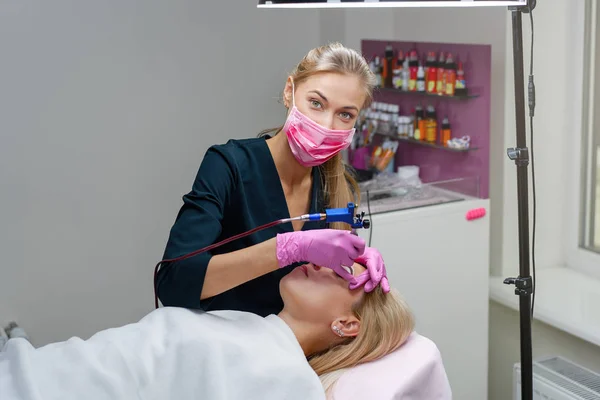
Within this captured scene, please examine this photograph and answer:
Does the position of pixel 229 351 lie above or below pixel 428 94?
below

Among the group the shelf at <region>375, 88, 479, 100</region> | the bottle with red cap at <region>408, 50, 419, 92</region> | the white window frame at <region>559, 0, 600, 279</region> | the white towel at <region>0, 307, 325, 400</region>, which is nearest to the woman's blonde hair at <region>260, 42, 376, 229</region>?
the white towel at <region>0, 307, 325, 400</region>

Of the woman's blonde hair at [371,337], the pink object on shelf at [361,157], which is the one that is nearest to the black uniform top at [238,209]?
the woman's blonde hair at [371,337]

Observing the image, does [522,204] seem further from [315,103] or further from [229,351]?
[229,351]

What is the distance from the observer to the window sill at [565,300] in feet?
7.38

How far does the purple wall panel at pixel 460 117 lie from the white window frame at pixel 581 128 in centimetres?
30

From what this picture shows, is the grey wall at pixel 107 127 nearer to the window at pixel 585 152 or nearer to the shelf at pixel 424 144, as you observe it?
the shelf at pixel 424 144

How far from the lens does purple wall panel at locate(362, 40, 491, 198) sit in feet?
8.18

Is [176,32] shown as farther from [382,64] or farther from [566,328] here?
[566,328]

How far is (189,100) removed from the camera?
2742 mm

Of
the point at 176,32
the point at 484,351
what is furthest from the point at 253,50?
the point at 484,351

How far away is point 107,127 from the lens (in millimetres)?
2609

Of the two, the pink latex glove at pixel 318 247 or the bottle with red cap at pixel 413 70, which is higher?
the bottle with red cap at pixel 413 70

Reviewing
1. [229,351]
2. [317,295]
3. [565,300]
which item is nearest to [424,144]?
[565,300]

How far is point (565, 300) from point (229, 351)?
1420mm
